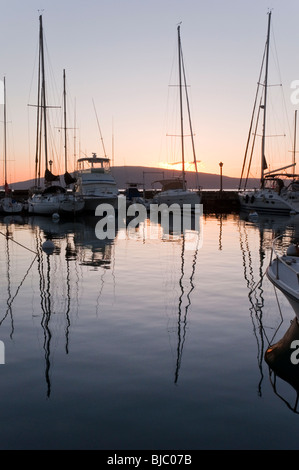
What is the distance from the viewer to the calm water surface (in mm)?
5797

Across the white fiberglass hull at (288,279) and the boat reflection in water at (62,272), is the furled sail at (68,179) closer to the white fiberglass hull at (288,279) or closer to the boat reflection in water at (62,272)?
the boat reflection in water at (62,272)

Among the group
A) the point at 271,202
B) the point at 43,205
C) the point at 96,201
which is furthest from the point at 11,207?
the point at 271,202

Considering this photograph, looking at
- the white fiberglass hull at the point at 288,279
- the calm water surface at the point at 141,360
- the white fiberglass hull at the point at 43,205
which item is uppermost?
the white fiberglass hull at the point at 43,205

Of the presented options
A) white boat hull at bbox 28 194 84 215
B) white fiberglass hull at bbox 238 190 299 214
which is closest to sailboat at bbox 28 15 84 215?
white boat hull at bbox 28 194 84 215

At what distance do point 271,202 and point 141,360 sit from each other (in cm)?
4301

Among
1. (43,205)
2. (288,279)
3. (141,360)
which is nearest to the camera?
(141,360)

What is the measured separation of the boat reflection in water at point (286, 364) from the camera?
6.80 metres

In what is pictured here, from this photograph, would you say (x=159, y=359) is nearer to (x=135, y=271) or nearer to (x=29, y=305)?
(x=29, y=305)

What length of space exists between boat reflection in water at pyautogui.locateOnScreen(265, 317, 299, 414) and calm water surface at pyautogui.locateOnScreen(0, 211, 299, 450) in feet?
0.19

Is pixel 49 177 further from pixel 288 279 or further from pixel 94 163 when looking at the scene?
pixel 288 279

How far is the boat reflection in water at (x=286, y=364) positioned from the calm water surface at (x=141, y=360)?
6 centimetres

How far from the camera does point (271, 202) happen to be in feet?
160

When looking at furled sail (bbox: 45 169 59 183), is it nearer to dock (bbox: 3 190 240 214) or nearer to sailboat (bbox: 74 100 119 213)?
sailboat (bbox: 74 100 119 213)

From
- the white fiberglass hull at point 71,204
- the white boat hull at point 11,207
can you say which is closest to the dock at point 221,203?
the white boat hull at point 11,207
